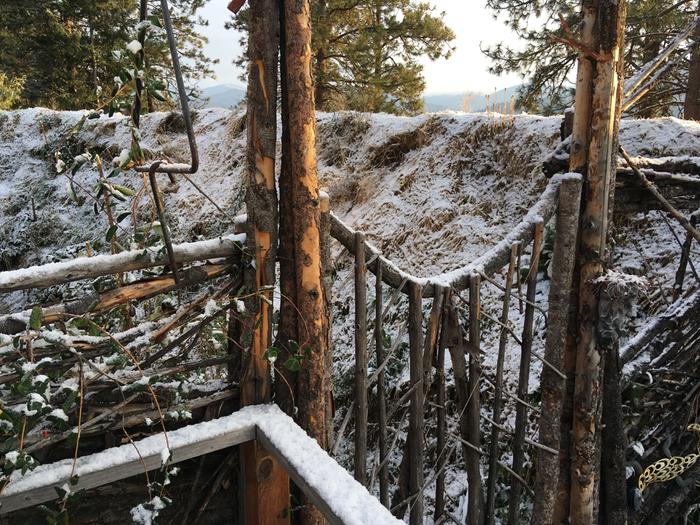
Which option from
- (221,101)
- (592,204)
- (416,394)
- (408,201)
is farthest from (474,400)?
(221,101)

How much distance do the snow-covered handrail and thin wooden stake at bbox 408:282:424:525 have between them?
92 millimetres

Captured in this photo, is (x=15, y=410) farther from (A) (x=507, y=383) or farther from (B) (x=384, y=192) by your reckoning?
(B) (x=384, y=192)

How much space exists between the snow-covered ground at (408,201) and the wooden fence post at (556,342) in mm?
613

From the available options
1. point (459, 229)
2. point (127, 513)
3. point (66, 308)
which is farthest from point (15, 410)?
point (459, 229)

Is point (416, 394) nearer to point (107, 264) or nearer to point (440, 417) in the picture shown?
point (440, 417)

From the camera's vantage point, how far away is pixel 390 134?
549cm

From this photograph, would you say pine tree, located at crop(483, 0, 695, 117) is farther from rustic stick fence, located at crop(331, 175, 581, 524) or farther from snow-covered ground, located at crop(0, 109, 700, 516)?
rustic stick fence, located at crop(331, 175, 581, 524)

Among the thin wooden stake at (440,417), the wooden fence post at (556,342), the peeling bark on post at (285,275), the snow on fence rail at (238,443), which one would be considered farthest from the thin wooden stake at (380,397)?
the wooden fence post at (556,342)

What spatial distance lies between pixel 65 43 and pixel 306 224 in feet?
40.4

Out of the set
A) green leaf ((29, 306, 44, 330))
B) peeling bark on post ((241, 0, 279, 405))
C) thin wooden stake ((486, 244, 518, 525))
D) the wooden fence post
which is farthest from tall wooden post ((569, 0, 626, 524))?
green leaf ((29, 306, 44, 330))

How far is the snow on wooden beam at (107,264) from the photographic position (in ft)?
4.71

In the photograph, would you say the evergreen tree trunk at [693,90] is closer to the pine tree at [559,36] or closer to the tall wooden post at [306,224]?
the pine tree at [559,36]

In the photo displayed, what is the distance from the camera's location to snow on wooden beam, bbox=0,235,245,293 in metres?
1.44

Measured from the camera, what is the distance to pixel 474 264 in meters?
2.51
